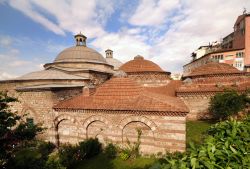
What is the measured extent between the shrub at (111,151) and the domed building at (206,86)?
31.2 ft

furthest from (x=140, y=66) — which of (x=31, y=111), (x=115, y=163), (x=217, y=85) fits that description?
(x=115, y=163)

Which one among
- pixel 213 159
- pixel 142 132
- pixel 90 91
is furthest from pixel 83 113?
pixel 213 159

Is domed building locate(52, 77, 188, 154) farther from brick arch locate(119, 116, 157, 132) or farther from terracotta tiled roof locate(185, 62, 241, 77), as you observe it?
terracotta tiled roof locate(185, 62, 241, 77)

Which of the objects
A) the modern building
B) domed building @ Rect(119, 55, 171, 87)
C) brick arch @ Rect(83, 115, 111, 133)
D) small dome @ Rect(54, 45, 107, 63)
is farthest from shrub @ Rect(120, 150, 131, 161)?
the modern building

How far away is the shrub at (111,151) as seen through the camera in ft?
29.6

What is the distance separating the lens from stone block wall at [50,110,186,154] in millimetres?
8406

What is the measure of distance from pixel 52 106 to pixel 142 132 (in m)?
6.18

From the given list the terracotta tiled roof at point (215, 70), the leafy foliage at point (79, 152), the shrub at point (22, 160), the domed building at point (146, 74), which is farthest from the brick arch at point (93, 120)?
the terracotta tiled roof at point (215, 70)

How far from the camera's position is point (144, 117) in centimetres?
882

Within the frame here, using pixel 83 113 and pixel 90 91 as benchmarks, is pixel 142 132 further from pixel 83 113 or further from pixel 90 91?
pixel 90 91

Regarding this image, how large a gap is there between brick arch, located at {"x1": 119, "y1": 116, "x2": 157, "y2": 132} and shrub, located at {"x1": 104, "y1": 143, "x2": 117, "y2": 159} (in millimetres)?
1182

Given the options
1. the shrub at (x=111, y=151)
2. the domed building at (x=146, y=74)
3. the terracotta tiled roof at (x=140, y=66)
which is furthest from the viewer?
the terracotta tiled roof at (x=140, y=66)

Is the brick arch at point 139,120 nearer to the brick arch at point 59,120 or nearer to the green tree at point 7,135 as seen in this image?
the brick arch at point 59,120

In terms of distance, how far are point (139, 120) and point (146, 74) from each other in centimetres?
948
